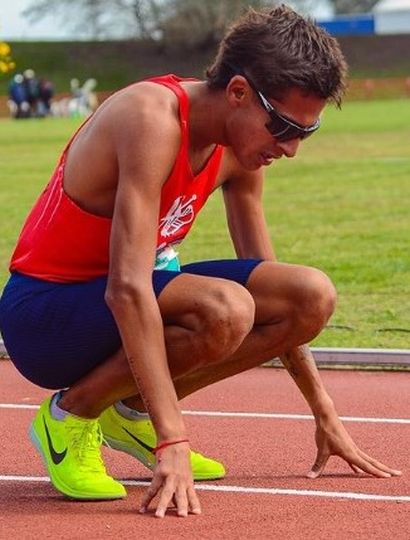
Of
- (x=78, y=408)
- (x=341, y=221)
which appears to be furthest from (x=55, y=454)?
(x=341, y=221)

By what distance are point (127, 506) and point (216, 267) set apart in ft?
2.92

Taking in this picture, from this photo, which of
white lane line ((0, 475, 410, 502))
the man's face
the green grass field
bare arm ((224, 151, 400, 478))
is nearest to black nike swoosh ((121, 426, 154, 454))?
white lane line ((0, 475, 410, 502))

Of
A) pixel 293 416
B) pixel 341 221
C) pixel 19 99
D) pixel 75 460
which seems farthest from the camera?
pixel 19 99

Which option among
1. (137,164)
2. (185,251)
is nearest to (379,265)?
(185,251)

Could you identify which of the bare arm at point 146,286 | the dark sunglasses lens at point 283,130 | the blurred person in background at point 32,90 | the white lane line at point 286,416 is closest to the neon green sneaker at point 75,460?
the bare arm at point 146,286

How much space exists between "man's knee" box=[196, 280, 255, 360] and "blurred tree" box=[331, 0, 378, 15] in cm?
8210

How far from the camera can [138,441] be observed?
5500 millimetres

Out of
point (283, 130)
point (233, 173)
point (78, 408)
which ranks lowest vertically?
point (78, 408)

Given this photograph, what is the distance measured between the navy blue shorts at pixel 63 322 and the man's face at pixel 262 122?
484 millimetres

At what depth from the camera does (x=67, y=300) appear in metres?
5.16

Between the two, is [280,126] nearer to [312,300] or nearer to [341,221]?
[312,300]

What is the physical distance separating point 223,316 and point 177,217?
43 centimetres

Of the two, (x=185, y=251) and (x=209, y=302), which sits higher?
(x=209, y=302)

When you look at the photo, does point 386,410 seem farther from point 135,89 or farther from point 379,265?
point 379,265
